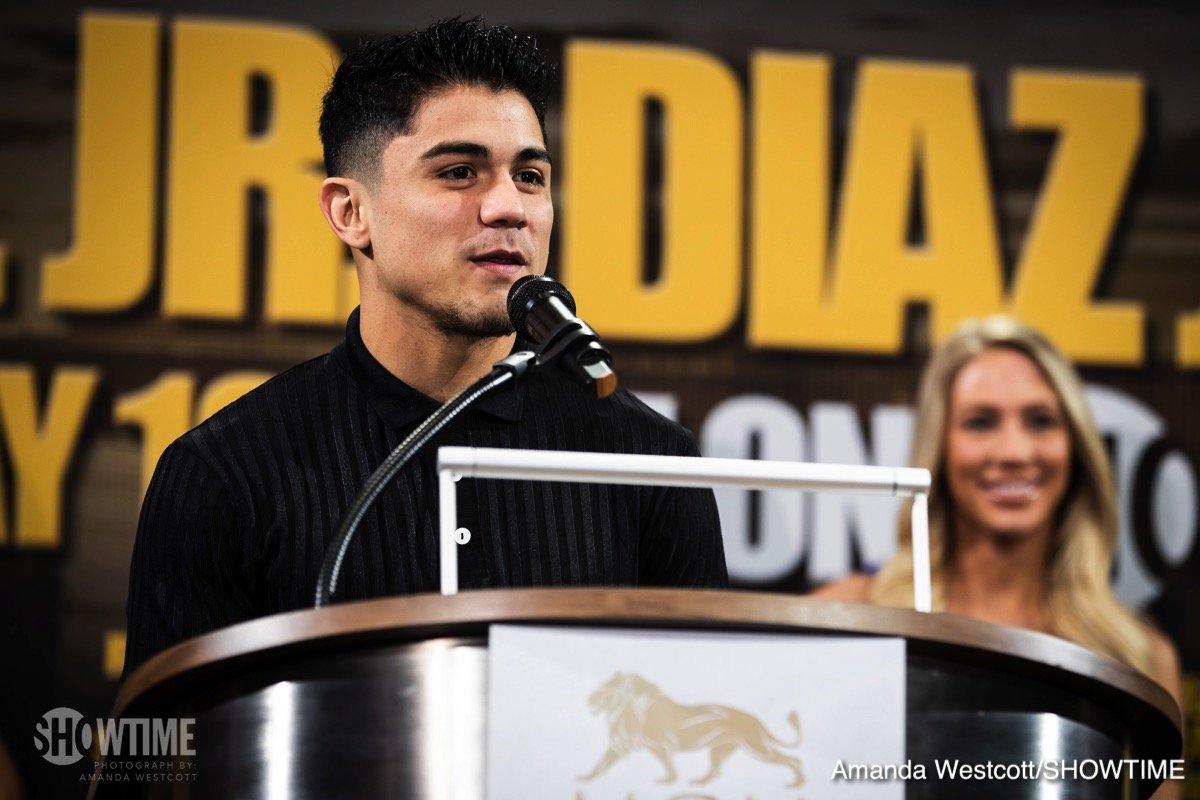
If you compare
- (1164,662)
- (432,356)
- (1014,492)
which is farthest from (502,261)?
(1164,662)

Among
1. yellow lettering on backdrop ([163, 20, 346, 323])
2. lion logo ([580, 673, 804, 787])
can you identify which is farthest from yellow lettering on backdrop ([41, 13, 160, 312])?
lion logo ([580, 673, 804, 787])

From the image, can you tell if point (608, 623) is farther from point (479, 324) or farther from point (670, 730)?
Result: point (479, 324)

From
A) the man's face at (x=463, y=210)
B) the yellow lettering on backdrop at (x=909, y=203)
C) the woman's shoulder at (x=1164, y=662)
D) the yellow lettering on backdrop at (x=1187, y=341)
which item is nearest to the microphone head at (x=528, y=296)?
the man's face at (x=463, y=210)

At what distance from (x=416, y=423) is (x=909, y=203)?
2.26 meters

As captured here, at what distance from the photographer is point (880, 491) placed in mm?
1449

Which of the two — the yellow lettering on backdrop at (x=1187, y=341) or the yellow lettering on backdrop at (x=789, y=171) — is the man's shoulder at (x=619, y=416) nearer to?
the yellow lettering on backdrop at (x=789, y=171)

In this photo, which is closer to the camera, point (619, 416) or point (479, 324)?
point (479, 324)

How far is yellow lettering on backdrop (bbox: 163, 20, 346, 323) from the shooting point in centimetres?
372

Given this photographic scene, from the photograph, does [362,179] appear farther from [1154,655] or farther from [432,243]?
[1154,655]

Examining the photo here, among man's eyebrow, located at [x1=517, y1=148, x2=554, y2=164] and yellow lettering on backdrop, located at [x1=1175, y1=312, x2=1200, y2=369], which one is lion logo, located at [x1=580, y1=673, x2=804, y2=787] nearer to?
man's eyebrow, located at [x1=517, y1=148, x2=554, y2=164]

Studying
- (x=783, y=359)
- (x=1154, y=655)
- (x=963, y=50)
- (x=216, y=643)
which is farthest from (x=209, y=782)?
(x=963, y=50)

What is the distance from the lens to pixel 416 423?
2.05 metres

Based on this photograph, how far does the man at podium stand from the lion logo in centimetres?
70

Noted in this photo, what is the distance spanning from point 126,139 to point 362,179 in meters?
1.79
